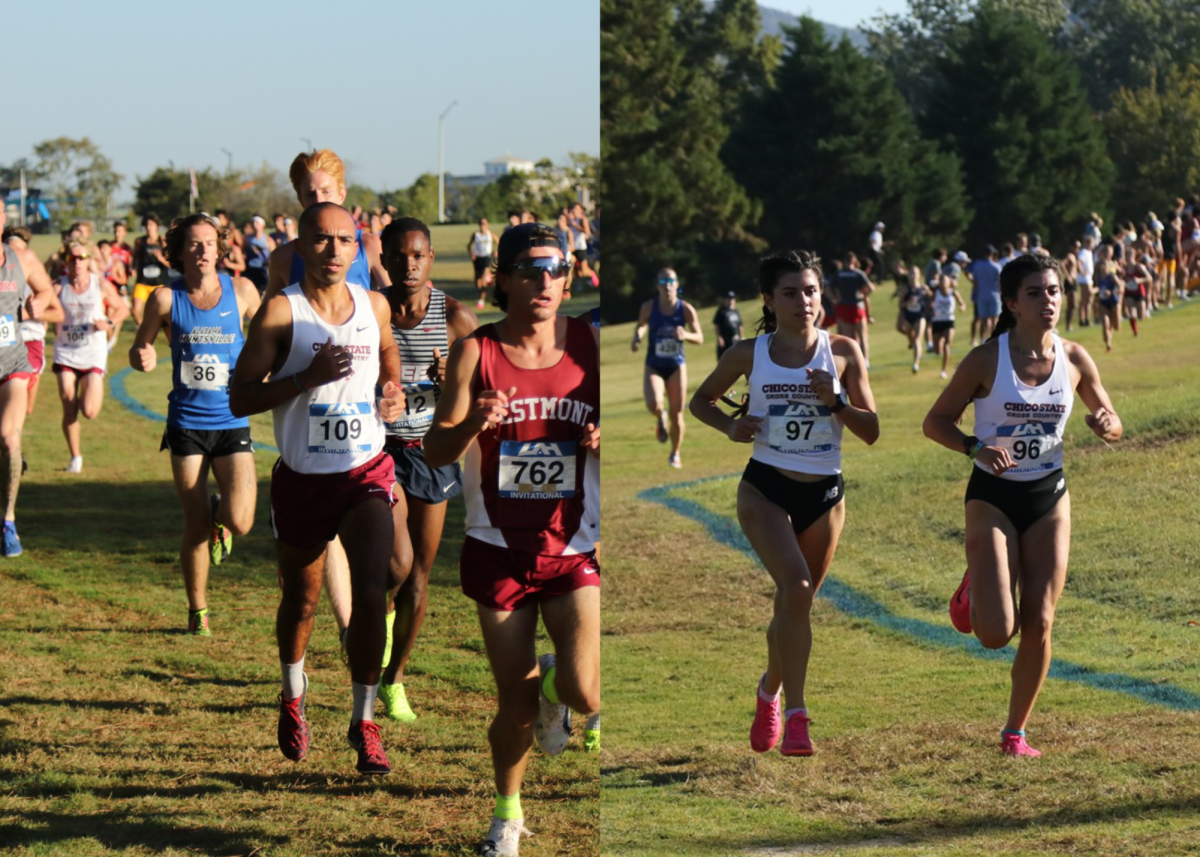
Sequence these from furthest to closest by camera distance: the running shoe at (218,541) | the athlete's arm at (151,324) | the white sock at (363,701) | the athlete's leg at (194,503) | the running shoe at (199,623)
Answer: the running shoe at (218,541) → the running shoe at (199,623) → the athlete's leg at (194,503) → the athlete's arm at (151,324) → the white sock at (363,701)

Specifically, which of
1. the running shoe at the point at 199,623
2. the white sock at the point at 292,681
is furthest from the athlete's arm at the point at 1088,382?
the running shoe at the point at 199,623

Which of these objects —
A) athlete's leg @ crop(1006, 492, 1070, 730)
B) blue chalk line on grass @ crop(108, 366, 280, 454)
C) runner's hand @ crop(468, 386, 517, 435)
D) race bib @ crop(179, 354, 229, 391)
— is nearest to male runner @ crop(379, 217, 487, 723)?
race bib @ crop(179, 354, 229, 391)

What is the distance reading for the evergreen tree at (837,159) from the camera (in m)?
39.7

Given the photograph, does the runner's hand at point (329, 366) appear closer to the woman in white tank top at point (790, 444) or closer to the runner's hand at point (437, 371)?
the runner's hand at point (437, 371)

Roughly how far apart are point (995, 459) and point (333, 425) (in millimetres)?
2204

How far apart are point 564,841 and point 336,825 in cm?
75

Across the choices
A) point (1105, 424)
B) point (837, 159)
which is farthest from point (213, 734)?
point (837, 159)

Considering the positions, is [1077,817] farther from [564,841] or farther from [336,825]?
[336,825]

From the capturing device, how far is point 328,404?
5598mm

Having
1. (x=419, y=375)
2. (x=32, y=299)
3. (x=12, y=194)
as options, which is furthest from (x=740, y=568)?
(x=12, y=194)

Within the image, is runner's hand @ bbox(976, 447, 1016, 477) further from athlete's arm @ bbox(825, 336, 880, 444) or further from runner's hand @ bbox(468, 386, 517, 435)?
runner's hand @ bbox(468, 386, 517, 435)

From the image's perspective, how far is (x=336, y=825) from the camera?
5.34m

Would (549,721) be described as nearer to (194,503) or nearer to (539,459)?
(539,459)

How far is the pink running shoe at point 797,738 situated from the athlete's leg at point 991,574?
0.68 meters
